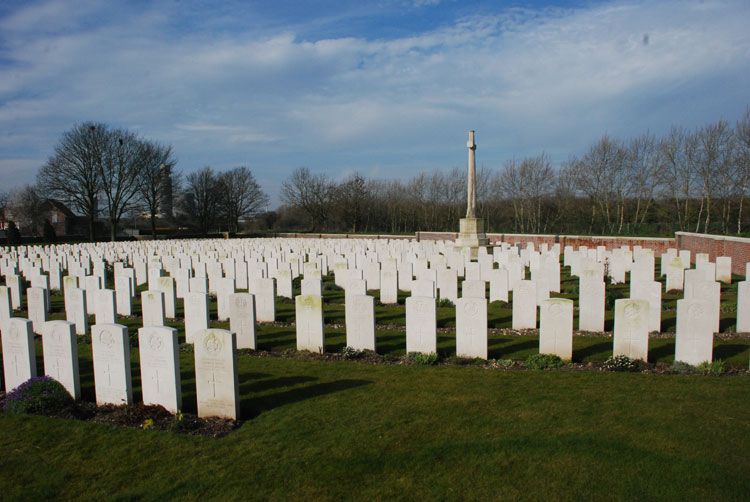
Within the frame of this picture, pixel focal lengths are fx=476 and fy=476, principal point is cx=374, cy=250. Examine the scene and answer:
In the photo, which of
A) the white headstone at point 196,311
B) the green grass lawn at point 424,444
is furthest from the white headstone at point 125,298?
the green grass lawn at point 424,444

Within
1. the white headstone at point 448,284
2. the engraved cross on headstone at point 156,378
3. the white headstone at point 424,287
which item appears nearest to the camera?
the engraved cross on headstone at point 156,378

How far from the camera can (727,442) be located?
458 centimetres

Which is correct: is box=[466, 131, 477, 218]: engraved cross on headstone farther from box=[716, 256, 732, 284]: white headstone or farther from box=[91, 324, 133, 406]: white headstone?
box=[91, 324, 133, 406]: white headstone

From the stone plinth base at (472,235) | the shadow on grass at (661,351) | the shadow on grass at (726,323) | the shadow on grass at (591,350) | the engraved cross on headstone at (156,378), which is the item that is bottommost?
the shadow on grass at (591,350)

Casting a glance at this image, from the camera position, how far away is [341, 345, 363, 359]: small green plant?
26.2 ft

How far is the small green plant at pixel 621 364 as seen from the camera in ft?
22.8

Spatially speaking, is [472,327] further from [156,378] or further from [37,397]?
[37,397]

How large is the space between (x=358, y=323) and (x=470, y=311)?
1.93 metres

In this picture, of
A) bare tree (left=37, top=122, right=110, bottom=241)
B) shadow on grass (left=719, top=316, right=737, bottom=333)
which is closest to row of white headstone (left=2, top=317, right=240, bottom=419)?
shadow on grass (left=719, top=316, right=737, bottom=333)

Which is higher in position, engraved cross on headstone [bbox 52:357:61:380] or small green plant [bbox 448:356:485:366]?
engraved cross on headstone [bbox 52:357:61:380]

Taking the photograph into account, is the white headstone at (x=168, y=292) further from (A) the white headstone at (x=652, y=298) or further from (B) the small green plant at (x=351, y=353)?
(A) the white headstone at (x=652, y=298)

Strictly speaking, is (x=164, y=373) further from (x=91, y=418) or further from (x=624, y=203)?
(x=624, y=203)

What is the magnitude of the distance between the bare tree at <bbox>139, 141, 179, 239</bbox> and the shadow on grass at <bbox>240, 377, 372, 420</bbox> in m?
47.0

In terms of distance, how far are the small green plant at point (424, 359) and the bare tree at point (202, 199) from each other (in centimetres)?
5913
